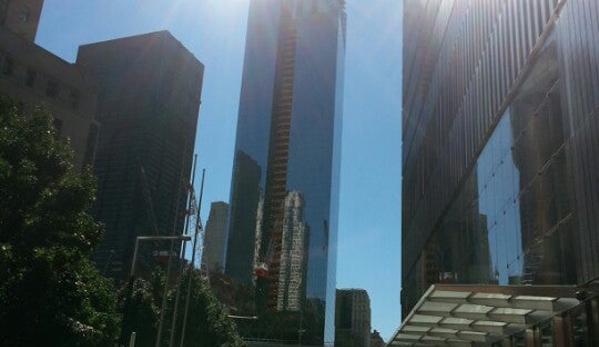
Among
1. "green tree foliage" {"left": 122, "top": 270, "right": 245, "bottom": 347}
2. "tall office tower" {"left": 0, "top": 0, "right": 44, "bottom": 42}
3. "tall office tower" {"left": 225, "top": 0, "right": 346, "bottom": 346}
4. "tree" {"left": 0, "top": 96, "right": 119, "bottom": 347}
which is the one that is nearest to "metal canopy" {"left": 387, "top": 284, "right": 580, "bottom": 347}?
"tree" {"left": 0, "top": 96, "right": 119, "bottom": 347}

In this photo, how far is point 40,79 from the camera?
180 ft

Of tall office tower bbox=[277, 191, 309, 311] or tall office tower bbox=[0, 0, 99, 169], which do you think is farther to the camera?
tall office tower bbox=[277, 191, 309, 311]

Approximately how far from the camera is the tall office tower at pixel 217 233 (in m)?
148

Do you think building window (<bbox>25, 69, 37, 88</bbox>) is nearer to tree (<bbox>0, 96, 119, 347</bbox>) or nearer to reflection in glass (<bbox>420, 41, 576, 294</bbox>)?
tree (<bbox>0, 96, 119, 347</bbox>)

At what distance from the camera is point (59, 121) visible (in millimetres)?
55688

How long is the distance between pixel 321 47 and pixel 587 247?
166065 millimetres

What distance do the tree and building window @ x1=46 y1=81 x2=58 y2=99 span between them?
38330mm

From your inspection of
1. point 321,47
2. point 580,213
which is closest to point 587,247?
point 580,213

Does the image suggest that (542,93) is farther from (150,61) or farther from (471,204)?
(150,61)

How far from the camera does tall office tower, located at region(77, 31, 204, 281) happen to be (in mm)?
64438

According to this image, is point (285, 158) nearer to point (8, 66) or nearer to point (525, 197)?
point (8, 66)

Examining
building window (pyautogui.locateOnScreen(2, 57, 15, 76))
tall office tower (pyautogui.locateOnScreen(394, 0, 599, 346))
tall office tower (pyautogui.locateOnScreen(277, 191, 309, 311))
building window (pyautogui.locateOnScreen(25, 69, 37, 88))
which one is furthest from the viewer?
tall office tower (pyautogui.locateOnScreen(277, 191, 309, 311))

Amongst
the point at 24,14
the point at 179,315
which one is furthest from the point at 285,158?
the point at 179,315

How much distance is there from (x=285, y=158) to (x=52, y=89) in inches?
4050
